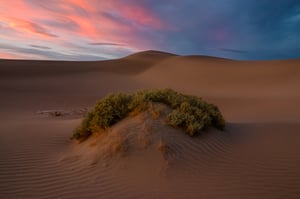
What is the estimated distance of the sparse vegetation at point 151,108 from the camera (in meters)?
7.11

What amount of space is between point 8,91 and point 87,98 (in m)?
6.44

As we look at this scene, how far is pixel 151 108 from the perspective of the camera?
24.6ft

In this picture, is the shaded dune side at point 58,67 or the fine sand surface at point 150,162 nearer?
the fine sand surface at point 150,162

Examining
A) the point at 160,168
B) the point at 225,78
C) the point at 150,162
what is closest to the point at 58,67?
the point at 225,78

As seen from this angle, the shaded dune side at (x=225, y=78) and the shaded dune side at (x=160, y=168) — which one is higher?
the shaded dune side at (x=225, y=78)

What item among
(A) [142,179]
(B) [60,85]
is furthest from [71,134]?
(B) [60,85]

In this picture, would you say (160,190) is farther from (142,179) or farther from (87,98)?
(87,98)

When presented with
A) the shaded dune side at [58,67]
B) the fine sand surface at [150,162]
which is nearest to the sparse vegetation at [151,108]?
the fine sand surface at [150,162]

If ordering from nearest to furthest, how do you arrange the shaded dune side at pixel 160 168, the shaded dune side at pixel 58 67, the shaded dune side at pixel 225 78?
the shaded dune side at pixel 160 168
the shaded dune side at pixel 225 78
the shaded dune side at pixel 58 67

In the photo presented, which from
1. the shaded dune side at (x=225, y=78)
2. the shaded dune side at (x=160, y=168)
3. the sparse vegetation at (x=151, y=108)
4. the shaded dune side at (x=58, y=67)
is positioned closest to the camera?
the shaded dune side at (x=160, y=168)

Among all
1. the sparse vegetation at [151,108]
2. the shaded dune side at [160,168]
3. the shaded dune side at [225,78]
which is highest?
A: the shaded dune side at [225,78]

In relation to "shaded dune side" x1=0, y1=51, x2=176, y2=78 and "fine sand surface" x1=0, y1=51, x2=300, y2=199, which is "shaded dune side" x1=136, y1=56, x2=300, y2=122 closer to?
"shaded dune side" x1=0, y1=51, x2=176, y2=78

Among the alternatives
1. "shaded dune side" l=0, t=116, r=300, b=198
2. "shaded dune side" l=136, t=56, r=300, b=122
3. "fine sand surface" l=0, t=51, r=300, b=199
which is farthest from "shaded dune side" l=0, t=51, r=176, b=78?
"shaded dune side" l=0, t=116, r=300, b=198

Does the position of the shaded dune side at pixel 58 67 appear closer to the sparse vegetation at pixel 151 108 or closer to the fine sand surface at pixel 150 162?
the sparse vegetation at pixel 151 108
